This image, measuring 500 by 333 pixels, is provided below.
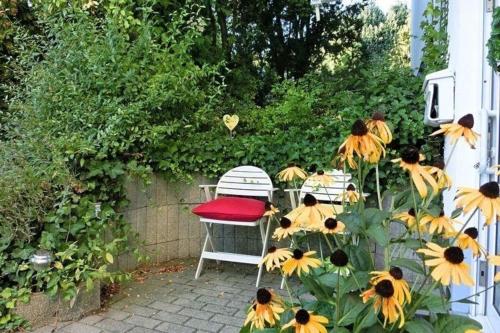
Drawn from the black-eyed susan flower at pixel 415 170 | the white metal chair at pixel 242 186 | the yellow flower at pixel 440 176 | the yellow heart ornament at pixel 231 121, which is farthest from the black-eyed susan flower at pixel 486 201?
the yellow heart ornament at pixel 231 121

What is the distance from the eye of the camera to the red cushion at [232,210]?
3.15 metres

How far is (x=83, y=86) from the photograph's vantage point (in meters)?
3.38

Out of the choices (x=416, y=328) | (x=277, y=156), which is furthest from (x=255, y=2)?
(x=416, y=328)

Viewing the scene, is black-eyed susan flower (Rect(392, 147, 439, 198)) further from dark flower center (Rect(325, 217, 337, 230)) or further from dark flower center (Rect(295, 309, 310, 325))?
dark flower center (Rect(295, 309, 310, 325))

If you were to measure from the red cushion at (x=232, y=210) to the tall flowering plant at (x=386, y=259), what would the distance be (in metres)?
1.64

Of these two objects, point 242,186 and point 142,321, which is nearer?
point 142,321

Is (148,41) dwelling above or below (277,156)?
above

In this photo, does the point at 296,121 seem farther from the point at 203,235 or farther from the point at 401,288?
the point at 401,288

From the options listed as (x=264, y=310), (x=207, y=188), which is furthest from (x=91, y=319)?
(x=264, y=310)

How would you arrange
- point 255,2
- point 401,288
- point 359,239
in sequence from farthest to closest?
point 255,2
point 359,239
point 401,288

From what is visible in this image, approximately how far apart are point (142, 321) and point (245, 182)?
1438mm

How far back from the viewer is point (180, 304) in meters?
2.92

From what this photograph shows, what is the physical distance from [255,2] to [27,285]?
16.1ft

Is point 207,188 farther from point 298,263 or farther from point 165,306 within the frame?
point 298,263
